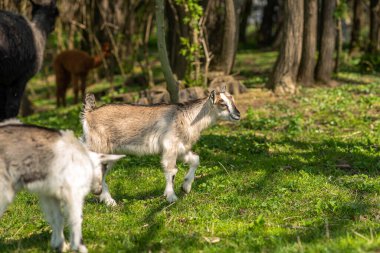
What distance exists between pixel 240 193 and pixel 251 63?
1303 centimetres

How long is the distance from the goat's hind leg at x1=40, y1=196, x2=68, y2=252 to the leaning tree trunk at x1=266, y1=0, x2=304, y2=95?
9151 mm

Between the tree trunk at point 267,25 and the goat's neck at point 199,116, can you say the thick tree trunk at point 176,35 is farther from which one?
the tree trunk at point 267,25

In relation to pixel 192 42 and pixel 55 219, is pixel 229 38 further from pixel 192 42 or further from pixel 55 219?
pixel 55 219

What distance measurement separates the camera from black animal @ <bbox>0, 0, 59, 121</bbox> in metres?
11.2

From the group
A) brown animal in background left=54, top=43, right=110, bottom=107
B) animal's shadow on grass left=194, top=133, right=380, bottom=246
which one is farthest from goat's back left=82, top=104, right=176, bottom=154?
brown animal in background left=54, top=43, right=110, bottom=107

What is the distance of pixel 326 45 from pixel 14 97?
7.66 m

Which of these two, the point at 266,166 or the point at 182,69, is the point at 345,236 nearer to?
the point at 266,166

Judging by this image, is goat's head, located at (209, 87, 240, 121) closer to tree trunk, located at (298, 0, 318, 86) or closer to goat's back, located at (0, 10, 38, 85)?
goat's back, located at (0, 10, 38, 85)

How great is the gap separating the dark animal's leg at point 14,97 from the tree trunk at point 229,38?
5148 mm

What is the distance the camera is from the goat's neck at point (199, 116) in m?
8.15

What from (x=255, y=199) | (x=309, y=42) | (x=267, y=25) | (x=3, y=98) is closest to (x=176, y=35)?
(x=309, y=42)

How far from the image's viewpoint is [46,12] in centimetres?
1290

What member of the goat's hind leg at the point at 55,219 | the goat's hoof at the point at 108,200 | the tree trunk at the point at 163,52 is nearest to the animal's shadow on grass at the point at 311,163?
the tree trunk at the point at 163,52

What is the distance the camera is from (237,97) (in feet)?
46.9
